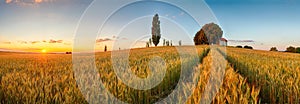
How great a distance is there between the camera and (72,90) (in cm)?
437

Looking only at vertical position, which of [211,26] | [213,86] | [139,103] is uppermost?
[211,26]

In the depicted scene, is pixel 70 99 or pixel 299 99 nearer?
pixel 70 99

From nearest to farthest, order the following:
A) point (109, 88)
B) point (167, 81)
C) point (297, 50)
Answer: point (109, 88) < point (167, 81) < point (297, 50)

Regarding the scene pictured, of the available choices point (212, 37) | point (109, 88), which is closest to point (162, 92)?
point (109, 88)

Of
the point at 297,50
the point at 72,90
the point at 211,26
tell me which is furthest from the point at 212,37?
the point at 72,90

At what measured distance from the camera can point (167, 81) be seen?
21.3ft

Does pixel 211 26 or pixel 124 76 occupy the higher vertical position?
pixel 211 26

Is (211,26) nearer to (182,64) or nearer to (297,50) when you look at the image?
(297,50)

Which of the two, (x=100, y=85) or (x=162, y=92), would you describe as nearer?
(x=100, y=85)

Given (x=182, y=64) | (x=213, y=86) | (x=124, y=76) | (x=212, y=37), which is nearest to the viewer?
(x=213, y=86)

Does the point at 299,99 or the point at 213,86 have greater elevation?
the point at 213,86

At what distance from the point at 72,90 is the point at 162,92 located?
6.45ft

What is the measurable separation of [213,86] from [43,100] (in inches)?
95.0

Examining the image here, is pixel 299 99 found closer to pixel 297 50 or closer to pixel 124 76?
pixel 124 76
